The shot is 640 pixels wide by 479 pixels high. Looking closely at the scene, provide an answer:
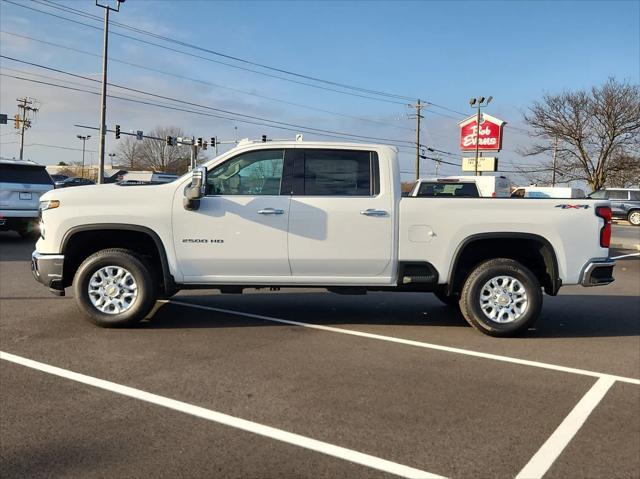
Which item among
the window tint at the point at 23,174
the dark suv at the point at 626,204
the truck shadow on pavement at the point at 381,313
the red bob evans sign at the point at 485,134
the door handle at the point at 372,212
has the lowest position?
the truck shadow on pavement at the point at 381,313

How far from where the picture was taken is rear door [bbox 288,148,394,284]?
595 cm

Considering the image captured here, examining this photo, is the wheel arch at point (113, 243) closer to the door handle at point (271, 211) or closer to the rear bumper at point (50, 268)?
the rear bumper at point (50, 268)

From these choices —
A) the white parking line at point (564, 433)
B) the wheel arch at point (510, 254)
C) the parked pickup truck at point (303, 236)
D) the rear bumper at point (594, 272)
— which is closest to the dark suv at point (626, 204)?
the wheel arch at point (510, 254)

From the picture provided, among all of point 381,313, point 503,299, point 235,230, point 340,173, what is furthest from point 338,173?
point 503,299

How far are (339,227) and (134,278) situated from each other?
7.37ft

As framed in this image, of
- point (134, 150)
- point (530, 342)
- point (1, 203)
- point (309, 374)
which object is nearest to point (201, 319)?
point (309, 374)

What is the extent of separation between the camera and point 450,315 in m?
7.29

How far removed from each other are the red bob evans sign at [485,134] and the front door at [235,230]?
43.5 m

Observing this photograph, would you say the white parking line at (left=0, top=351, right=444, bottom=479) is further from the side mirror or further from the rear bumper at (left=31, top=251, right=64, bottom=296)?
the side mirror

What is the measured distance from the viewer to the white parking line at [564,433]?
319cm

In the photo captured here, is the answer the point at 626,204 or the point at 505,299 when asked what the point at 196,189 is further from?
the point at 626,204

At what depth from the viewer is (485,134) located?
1860 inches

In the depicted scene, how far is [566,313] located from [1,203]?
41.1ft

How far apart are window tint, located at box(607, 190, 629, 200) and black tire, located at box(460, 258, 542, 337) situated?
31.1 m
